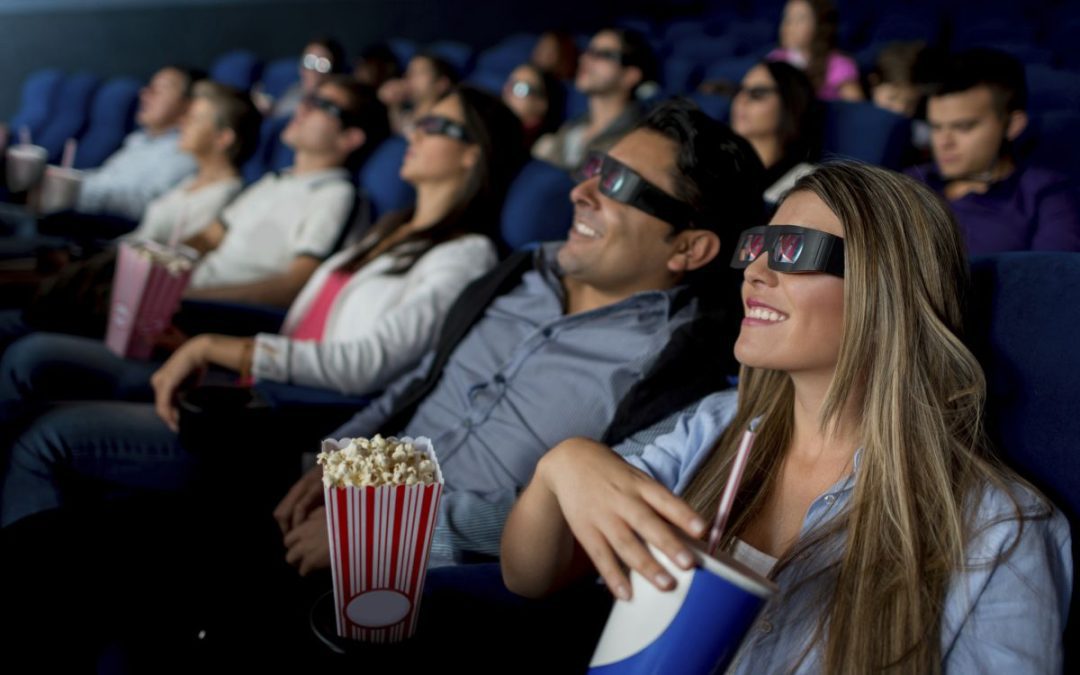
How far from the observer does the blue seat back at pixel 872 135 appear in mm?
2355

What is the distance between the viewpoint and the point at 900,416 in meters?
0.98

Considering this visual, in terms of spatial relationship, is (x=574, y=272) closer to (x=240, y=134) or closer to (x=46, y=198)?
(x=240, y=134)

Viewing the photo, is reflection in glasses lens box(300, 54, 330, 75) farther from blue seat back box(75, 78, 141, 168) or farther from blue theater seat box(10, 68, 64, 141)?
blue theater seat box(10, 68, 64, 141)

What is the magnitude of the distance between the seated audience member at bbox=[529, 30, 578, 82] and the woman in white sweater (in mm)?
3278

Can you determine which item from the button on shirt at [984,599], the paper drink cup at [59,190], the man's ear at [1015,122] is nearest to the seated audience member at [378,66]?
the paper drink cup at [59,190]

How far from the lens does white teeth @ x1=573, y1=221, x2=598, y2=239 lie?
156 centimetres

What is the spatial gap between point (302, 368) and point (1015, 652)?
135cm

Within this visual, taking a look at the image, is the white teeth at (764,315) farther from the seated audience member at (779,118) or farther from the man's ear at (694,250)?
the seated audience member at (779,118)

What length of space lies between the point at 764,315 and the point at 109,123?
5087mm

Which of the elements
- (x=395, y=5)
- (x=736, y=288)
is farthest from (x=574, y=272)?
(x=395, y=5)

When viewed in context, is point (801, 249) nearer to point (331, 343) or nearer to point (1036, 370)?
point (1036, 370)

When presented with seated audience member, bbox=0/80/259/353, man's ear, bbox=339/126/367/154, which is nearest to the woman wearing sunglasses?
man's ear, bbox=339/126/367/154

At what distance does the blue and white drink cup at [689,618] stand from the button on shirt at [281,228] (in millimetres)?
1962

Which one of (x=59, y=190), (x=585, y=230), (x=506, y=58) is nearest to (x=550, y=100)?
(x=506, y=58)
